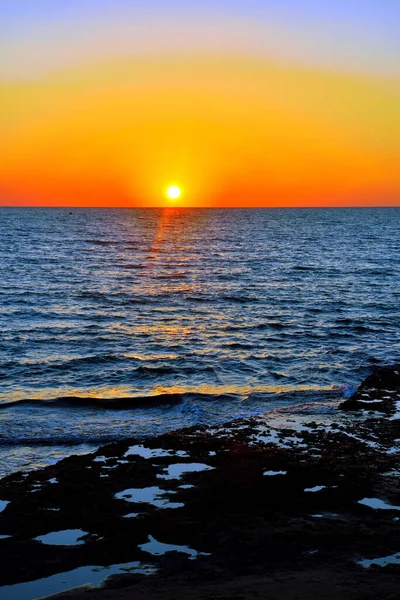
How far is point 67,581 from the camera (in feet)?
30.9

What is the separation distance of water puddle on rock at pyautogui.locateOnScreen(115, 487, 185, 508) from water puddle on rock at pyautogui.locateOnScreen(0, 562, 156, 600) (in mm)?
2072

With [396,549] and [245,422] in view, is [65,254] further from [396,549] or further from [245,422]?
[396,549]

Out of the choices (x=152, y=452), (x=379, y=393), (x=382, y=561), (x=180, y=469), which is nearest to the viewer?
(x=382, y=561)

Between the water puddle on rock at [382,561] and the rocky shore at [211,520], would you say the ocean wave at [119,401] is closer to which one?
the rocky shore at [211,520]

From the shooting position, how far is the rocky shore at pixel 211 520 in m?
9.20

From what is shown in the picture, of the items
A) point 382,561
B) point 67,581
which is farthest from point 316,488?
point 67,581

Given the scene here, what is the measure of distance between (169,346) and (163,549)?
18223mm

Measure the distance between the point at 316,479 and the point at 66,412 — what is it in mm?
9073

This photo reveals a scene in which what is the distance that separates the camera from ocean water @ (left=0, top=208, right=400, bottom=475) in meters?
19.2

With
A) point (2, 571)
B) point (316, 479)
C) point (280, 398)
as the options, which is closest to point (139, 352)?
point (280, 398)

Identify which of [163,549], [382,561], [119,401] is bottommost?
[119,401]

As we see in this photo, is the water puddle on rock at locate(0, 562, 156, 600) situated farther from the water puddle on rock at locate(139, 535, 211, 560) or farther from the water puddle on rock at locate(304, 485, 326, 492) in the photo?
the water puddle on rock at locate(304, 485, 326, 492)

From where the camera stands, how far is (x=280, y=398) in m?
21.3

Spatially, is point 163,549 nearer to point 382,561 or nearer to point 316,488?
point 382,561
